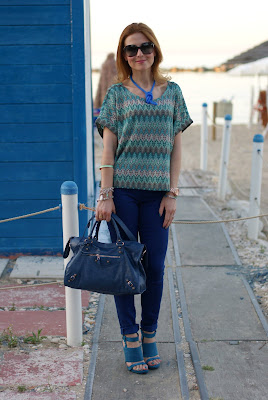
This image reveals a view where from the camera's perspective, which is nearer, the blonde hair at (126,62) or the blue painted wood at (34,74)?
the blonde hair at (126,62)

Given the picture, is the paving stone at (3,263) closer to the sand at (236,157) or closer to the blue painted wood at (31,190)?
the blue painted wood at (31,190)

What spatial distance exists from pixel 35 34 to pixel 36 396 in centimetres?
306

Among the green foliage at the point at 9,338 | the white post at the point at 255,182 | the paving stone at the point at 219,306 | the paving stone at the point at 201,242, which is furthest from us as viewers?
the white post at the point at 255,182

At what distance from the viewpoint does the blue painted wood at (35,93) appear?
4594mm

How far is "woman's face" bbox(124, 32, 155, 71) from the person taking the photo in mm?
2721

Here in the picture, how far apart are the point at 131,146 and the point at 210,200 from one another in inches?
194

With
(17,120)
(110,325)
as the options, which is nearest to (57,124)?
(17,120)

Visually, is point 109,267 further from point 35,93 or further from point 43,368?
point 35,93

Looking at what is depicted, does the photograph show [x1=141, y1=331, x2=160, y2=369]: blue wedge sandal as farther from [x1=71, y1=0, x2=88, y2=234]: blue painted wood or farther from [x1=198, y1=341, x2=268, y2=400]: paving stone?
[x1=71, y1=0, x2=88, y2=234]: blue painted wood

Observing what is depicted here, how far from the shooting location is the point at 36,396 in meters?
2.76

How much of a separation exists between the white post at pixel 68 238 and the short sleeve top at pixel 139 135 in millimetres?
395

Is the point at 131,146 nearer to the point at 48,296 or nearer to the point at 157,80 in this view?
the point at 157,80

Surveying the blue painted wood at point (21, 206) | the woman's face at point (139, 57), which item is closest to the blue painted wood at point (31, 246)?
the blue painted wood at point (21, 206)

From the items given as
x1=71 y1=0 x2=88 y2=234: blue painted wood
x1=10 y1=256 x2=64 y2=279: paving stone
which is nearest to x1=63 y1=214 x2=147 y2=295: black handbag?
x1=10 y1=256 x2=64 y2=279: paving stone
